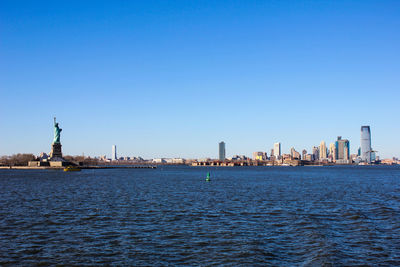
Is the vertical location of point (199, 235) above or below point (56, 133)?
below

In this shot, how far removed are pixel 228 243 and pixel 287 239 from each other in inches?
152

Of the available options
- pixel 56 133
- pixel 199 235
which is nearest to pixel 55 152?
pixel 56 133

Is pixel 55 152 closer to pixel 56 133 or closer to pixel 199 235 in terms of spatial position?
pixel 56 133

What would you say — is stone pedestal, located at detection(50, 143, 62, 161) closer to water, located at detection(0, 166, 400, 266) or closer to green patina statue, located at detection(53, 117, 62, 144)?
green patina statue, located at detection(53, 117, 62, 144)

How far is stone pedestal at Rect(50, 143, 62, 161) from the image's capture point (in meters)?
183

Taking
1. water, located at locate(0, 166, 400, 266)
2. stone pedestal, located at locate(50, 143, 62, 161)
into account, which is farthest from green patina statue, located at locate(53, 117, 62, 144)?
water, located at locate(0, 166, 400, 266)

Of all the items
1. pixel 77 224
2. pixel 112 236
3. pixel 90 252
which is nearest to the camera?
pixel 90 252

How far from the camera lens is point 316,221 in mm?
28453

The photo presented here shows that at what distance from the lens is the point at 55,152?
186m

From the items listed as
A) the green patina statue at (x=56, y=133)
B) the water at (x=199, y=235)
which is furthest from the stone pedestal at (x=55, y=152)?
the water at (x=199, y=235)

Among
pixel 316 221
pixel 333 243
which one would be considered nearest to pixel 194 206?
pixel 316 221

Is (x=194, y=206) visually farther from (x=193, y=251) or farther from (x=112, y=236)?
(x=193, y=251)

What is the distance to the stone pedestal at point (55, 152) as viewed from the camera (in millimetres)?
183212

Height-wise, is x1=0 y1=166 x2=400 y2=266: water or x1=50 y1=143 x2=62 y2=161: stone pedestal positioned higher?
x1=50 y1=143 x2=62 y2=161: stone pedestal
